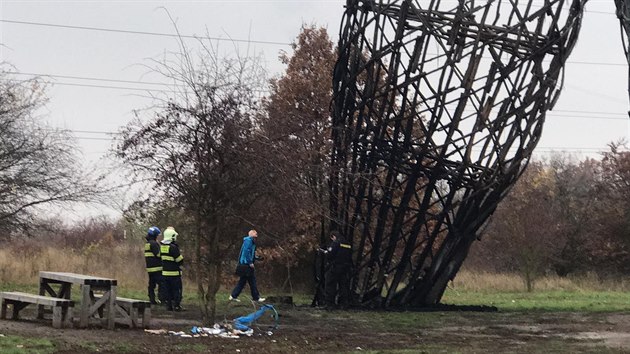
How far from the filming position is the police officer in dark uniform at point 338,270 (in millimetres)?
20188

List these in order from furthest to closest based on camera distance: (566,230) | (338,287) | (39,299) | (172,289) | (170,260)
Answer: (566,230), (338,287), (172,289), (170,260), (39,299)

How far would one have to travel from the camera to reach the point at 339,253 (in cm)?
2027

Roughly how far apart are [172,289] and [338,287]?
4.59m

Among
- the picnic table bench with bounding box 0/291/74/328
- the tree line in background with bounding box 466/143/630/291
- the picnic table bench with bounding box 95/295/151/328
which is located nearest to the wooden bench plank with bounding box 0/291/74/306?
the picnic table bench with bounding box 0/291/74/328

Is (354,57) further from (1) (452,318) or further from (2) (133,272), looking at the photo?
(2) (133,272)

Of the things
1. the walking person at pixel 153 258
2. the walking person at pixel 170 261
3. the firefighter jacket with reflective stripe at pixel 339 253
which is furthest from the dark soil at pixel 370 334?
the firefighter jacket with reflective stripe at pixel 339 253

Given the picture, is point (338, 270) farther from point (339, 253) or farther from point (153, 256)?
point (153, 256)

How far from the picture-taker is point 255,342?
13.1 meters

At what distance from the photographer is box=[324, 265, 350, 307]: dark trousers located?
20.9 m

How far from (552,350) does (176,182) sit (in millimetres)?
6225

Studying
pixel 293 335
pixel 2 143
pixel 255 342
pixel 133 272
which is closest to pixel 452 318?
pixel 293 335

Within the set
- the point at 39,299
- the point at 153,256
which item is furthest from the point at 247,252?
the point at 39,299

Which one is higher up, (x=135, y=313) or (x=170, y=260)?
(x=170, y=260)

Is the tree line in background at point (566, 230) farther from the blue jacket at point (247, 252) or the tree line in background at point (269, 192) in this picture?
the blue jacket at point (247, 252)
